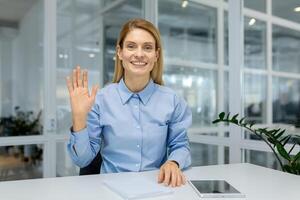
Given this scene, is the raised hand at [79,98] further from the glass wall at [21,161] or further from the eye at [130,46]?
the glass wall at [21,161]

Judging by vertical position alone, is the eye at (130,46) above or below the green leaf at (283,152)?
above

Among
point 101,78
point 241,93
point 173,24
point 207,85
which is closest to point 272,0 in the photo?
point 241,93

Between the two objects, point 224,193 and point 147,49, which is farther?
point 147,49

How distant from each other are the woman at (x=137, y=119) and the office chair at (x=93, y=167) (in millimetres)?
41

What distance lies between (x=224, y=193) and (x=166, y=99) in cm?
67

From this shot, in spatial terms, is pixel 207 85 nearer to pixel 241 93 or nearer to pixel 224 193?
pixel 241 93

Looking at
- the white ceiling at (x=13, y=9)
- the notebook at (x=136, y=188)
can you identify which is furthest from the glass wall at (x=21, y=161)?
the notebook at (x=136, y=188)

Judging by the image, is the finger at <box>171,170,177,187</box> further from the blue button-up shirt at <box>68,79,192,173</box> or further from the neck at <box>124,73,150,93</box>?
the neck at <box>124,73,150,93</box>

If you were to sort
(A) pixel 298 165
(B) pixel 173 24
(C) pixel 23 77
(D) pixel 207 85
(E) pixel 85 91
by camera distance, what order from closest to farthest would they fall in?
(E) pixel 85 91 < (A) pixel 298 165 < (C) pixel 23 77 < (D) pixel 207 85 < (B) pixel 173 24

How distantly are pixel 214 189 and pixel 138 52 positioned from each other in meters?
0.73

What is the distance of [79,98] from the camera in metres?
1.35

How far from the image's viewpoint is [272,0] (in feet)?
8.66

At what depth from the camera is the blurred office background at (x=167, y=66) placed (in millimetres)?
2686

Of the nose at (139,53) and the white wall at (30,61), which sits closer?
the nose at (139,53)
